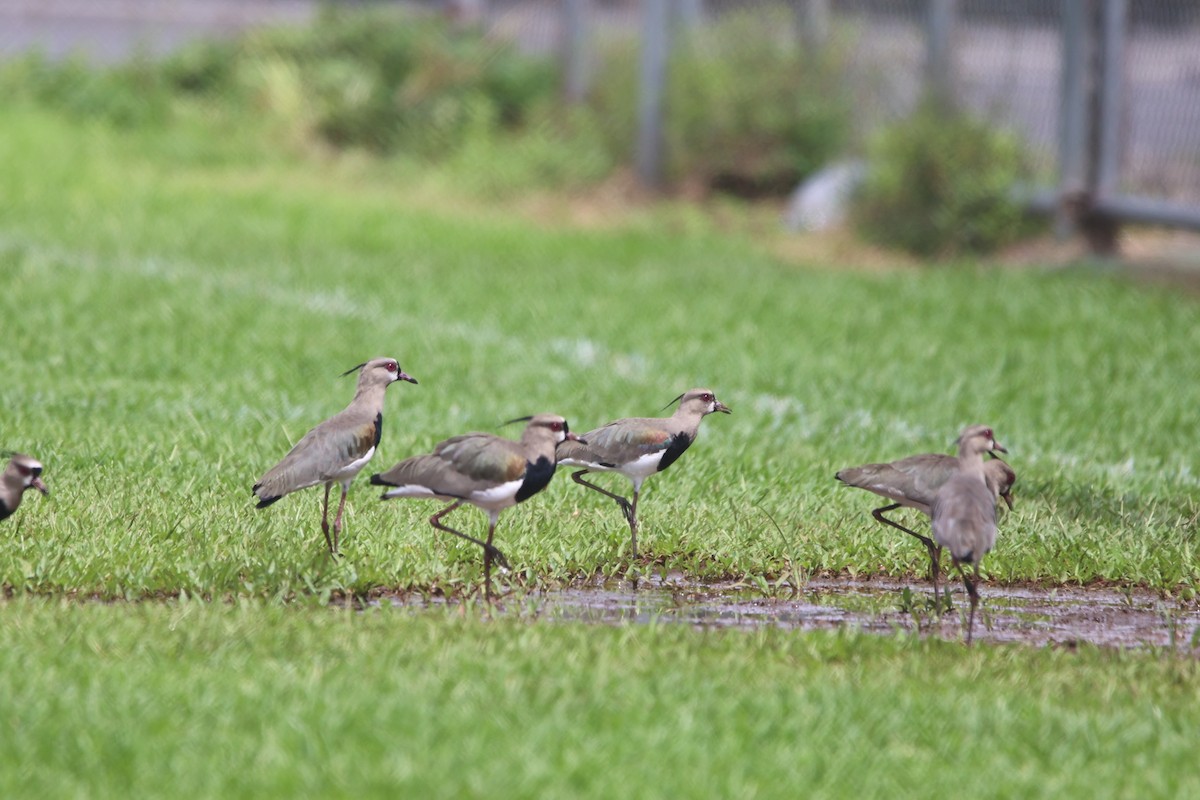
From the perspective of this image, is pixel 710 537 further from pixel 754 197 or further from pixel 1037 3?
pixel 754 197

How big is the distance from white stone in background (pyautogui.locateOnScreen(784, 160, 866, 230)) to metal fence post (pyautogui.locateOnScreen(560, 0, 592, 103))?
11.3ft

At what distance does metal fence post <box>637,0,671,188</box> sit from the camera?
18094 millimetres

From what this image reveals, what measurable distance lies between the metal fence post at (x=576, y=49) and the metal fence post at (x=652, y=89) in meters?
1.73

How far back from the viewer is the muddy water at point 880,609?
20.0 feet

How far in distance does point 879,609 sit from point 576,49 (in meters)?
14.8

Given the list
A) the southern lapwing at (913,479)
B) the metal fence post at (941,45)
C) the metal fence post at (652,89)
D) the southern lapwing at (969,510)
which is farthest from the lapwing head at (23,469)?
the metal fence post at (652,89)

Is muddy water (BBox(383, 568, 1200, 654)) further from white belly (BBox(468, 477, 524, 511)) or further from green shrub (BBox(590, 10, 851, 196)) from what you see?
green shrub (BBox(590, 10, 851, 196))

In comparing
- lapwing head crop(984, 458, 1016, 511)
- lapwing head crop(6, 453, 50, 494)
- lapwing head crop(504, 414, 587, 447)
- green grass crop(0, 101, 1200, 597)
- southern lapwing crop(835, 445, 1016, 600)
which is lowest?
green grass crop(0, 101, 1200, 597)

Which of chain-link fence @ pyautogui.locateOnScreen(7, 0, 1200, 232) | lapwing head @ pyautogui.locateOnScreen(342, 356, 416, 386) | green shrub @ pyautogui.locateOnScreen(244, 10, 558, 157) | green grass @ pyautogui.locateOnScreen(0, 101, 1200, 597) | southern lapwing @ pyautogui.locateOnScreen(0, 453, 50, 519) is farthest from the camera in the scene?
green shrub @ pyautogui.locateOnScreen(244, 10, 558, 157)

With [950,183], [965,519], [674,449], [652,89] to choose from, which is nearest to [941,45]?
[950,183]

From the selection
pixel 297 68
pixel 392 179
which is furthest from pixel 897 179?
pixel 297 68

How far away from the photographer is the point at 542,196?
1852 cm

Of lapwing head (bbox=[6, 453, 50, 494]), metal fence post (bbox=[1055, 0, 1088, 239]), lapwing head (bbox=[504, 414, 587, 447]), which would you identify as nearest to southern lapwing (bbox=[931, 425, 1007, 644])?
lapwing head (bbox=[504, 414, 587, 447])

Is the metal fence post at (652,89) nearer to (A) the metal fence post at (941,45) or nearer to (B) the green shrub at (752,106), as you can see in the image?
(B) the green shrub at (752,106)
